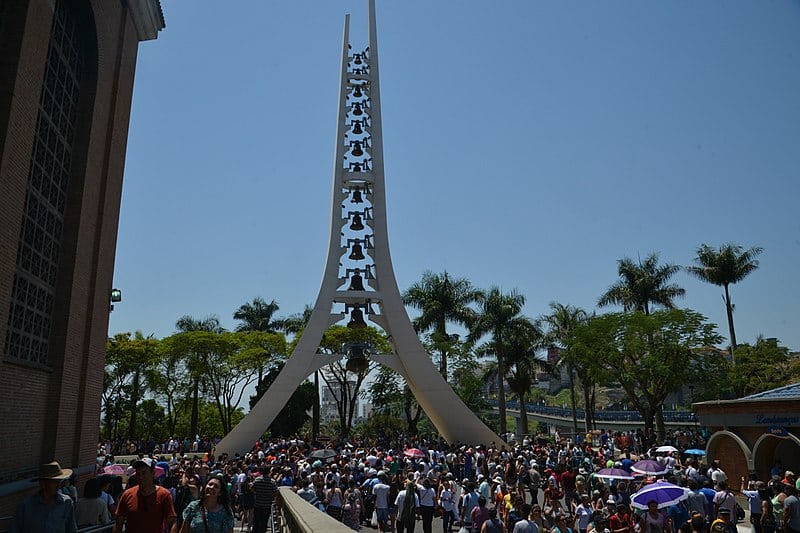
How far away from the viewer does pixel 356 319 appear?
2997cm

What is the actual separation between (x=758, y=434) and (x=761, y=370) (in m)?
25.8

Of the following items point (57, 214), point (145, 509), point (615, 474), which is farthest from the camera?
point (615, 474)

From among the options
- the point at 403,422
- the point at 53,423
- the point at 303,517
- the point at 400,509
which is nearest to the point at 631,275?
the point at 403,422

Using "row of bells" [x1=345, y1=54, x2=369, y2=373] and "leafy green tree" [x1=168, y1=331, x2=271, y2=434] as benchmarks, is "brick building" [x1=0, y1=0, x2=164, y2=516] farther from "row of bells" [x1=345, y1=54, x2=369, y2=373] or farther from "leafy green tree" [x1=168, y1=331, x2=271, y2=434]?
"leafy green tree" [x1=168, y1=331, x2=271, y2=434]

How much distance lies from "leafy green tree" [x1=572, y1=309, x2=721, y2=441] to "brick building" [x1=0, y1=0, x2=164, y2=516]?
26577 mm

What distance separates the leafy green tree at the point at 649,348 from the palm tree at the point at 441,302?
28.7 ft

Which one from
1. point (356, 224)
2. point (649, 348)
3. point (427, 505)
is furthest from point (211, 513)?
point (649, 348)

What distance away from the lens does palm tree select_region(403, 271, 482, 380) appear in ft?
140

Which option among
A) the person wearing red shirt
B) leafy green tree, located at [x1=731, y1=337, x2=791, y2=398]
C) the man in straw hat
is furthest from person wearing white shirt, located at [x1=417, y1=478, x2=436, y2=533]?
leafy green tree, located at [x1=731, y1=337, x2=791, y2=398]

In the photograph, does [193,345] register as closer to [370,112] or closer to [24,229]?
[370,112]

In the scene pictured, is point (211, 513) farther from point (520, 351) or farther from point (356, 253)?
point (520, 351)

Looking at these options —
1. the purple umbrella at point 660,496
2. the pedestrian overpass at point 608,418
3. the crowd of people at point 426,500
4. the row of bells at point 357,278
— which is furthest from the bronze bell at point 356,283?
the pedestrian overpass at point 608,418

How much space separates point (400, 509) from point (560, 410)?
2344 inches

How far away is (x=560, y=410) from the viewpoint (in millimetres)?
68500
